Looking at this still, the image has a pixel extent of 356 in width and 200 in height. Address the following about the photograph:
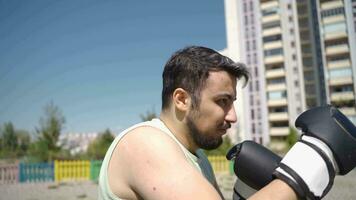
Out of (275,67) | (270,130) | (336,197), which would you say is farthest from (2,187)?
(275,67)

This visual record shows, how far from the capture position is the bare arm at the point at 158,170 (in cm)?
137

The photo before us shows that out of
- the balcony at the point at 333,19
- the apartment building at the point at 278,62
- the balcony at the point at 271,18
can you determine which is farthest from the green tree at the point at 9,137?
the balcony at the point at 333,19

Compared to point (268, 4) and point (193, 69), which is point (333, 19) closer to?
point (268, 4)

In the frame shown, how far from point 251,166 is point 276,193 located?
656 mm

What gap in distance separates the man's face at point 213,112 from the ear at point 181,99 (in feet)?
A: 0.14

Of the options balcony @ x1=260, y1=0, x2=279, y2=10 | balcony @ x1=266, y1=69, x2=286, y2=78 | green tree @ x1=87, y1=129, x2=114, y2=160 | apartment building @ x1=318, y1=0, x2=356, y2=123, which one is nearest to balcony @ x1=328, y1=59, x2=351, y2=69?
apartment building @ x1=318, y1=0, x2=356, y2=123

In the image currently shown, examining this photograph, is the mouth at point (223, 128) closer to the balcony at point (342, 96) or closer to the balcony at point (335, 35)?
the balcony at point (342, 96)

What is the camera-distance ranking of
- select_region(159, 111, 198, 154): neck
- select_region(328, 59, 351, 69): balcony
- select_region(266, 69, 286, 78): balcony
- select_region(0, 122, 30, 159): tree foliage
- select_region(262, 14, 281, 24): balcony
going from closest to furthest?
1. select_region(159, 111, 198, 154): neck
2. select_region(0, 122, 30, 159): tree foliage
3. select_region(328, 59, 351, 69): balcony
4. select_region(266, 69, 286, 78): balcony
5. select_region(262, 14, 281, 24): balcony

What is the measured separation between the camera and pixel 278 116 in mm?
50375

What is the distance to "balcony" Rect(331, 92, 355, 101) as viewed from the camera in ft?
142

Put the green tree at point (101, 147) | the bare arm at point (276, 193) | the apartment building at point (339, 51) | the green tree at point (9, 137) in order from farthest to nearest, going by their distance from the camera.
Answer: the apartment building at point (339, 51) < the green tree at point (9, 137) < the green tree at point (101, 147) < the bare arm at point (276, 193)

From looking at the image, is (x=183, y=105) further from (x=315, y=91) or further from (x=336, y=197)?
(x=315, y=91)

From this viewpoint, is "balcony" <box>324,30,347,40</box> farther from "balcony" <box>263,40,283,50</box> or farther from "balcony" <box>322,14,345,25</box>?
"balcony" <box>263,40,283,50</box>

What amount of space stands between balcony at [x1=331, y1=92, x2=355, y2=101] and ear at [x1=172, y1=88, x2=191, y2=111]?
47.1 metres
